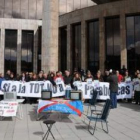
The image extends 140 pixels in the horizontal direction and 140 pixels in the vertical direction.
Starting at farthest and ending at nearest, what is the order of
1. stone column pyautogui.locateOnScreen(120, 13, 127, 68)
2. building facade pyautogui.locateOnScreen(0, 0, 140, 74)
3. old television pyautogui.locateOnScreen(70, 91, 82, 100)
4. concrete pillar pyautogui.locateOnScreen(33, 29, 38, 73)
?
concrete pillar pyautogui.locateOnScreen(33, 29, 38, 73) < building facade pyautogui.locateOnScreen(0, 0, 140, 74) < stone column pyautogui.locateOnScreen(120, 13, 127, 68) < old television pyautogui.locateOnScreen(70, 91, 82, 100)

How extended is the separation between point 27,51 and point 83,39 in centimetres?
1010

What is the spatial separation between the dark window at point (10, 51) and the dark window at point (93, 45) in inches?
442

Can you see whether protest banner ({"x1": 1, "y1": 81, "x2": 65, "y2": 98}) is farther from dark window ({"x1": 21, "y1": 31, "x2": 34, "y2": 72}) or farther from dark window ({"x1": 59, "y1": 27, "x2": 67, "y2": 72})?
dark window ({"x1": 21, "y1": 31, "x2": 34, "y2": 72})

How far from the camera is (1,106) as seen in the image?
1014cm

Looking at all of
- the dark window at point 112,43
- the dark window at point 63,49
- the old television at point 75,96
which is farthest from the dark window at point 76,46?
the old television at point 75,96

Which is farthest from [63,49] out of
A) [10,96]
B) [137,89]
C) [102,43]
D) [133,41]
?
[10,96]

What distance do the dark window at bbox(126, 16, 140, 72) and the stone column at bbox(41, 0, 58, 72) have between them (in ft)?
29.6

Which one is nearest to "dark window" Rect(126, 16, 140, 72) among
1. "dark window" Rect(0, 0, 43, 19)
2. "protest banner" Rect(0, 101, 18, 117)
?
"protest banner" Rect(0, 101, 18, 117)

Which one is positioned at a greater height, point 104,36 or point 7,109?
point 104,36

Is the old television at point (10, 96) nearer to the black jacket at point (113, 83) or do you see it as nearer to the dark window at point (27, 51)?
the black jacket at point (113, 83)

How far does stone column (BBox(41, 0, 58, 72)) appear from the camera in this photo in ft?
67.2

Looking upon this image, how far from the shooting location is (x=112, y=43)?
2800 centimetres

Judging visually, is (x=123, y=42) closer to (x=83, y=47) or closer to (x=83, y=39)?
(x=83, y=47)

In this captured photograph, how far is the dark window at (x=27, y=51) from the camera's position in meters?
36.0
